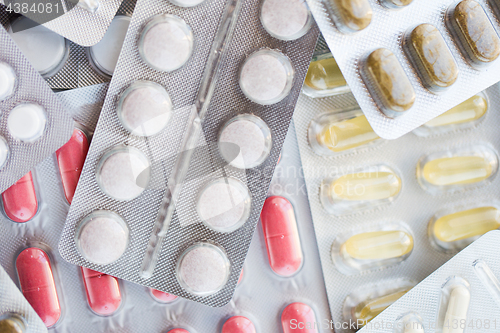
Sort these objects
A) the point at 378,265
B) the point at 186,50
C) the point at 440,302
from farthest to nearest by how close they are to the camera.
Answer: the point at 378,265, the point at 440,302, the point at 186,50

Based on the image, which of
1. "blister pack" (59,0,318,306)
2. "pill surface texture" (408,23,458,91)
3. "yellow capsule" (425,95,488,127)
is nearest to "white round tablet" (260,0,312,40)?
"blister pack" (59,0,318,306)

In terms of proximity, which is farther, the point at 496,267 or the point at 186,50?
the point at 496,267

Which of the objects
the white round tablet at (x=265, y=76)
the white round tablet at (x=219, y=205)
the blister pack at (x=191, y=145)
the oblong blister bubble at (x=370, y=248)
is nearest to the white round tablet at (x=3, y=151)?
the blister pack at (x=191, y=145)

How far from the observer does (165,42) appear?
1.19 meters

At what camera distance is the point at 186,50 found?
1208 millimetres

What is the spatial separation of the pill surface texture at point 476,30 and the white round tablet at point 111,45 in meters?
1.07

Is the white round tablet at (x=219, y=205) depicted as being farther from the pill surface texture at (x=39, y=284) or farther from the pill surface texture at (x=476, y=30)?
the pill surface texture at (x=476, y=30)

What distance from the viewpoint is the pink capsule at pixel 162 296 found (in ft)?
4.49

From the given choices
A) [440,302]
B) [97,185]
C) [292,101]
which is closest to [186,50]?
[292,101]

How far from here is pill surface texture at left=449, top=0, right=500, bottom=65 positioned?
121cm

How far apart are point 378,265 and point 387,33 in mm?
808

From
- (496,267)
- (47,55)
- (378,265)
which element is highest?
(47,55)

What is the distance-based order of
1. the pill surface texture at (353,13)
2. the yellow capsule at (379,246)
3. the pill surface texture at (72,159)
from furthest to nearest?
the yellow capsule at (379,246) < the pill surface texture at (72,159) < the pill surface texture at (353,13)

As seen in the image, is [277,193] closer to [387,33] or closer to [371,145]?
[371,145]
